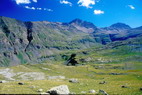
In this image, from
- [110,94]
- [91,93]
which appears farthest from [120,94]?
[91,93]

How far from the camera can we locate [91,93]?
38031mm

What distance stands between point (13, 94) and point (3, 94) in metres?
1.77

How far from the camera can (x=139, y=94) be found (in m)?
35.4

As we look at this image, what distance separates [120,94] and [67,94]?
11659mm

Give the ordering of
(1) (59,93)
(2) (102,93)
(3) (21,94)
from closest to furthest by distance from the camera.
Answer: (1) (59,93)
(3) (21,94)
(2) (102,93)

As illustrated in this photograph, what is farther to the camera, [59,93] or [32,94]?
[32,94]


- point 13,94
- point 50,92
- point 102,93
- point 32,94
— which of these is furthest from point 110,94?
point 13,94

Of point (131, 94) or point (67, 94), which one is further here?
point (131, 94)

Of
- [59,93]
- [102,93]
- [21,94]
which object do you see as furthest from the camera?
[102,93]

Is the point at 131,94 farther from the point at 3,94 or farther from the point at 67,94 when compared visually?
the point at 3,94

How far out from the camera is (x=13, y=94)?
33281mm

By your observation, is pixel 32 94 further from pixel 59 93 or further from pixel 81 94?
pixel 81 94

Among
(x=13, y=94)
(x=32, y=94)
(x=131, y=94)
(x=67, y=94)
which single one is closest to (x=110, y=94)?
(x=131, y=94)

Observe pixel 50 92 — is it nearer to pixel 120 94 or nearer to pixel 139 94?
pixel 120 94
